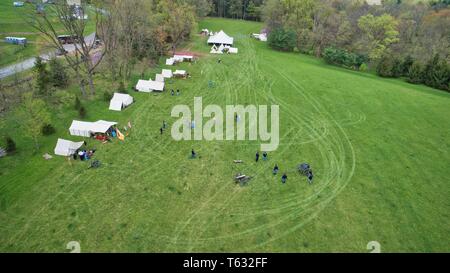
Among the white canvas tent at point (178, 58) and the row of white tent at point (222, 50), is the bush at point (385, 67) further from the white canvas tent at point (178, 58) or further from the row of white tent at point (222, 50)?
the white canvas tent at point (178, 58)

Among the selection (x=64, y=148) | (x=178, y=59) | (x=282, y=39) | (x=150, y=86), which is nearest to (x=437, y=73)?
(x=282, y=39)

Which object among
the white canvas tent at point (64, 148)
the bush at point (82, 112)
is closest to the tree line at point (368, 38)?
the bush at point (82, 112)

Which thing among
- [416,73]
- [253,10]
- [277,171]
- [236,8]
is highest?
[236,8]

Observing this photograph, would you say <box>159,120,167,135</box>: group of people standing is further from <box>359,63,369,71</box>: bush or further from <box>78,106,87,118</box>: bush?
<box>359,63,369,71</box>: bush

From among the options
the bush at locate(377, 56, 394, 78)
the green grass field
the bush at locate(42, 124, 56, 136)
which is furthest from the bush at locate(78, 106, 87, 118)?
the bush at locate(377, 56, 394, 78)

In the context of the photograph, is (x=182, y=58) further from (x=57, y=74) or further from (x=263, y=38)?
(x=263, y=38)
